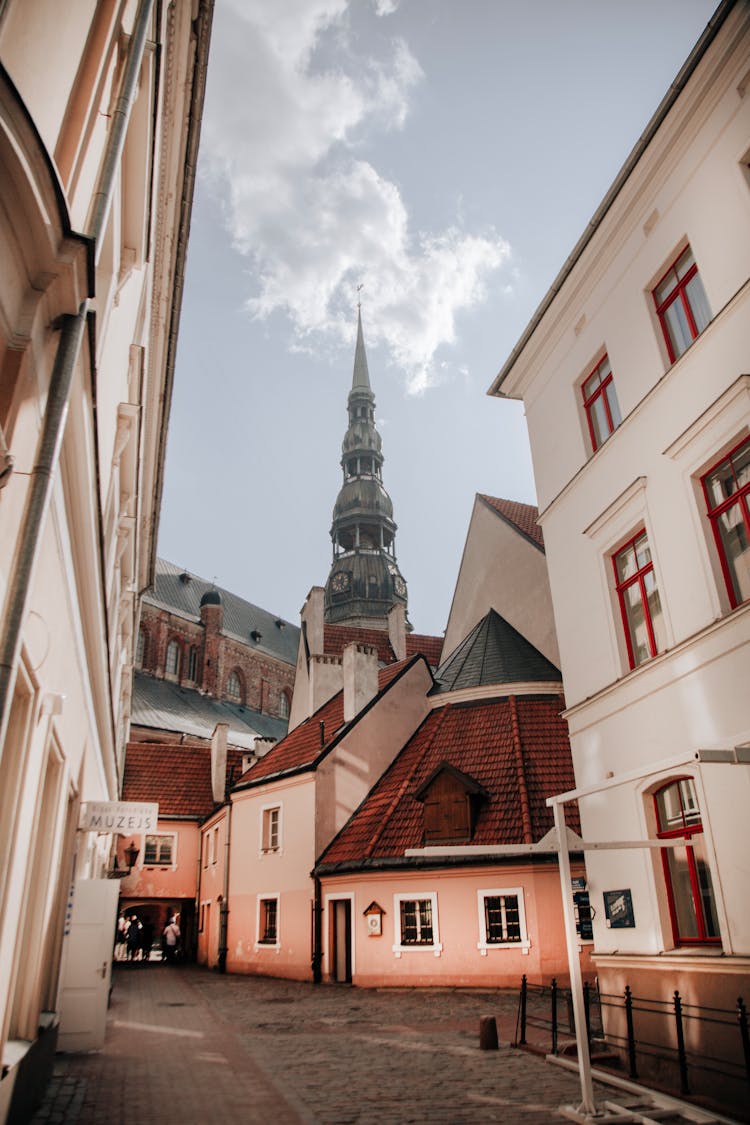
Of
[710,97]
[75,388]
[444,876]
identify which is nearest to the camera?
[75,388]

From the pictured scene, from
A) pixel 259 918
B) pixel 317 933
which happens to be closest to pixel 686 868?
pixel 317 933

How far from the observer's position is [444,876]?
18250 mm

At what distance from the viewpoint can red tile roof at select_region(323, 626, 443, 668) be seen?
32.9 meters

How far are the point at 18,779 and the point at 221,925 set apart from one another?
22.9 meters

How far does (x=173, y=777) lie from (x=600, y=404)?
28.3m

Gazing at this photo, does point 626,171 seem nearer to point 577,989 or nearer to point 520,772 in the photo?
point 577,989

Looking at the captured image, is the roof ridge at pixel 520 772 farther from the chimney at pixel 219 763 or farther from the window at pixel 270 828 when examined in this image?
the chimney at pixel 219 763

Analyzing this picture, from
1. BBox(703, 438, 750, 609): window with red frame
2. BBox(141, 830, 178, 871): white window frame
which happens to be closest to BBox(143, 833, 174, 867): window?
BBox(141, 830, 178, 871): white window frame

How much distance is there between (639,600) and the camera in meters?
10.8

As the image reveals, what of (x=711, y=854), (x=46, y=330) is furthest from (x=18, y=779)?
(x=711, y=854)

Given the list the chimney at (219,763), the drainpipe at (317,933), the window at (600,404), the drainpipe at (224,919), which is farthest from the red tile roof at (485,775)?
the chimney at (219,763)

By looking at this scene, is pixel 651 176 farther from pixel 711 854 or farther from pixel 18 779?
pixel 18 779

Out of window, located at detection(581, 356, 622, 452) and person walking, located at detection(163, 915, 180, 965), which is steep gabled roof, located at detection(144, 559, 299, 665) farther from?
window, located at detection(581, 356, 622, 452)

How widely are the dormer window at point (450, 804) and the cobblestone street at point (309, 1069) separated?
352cm
